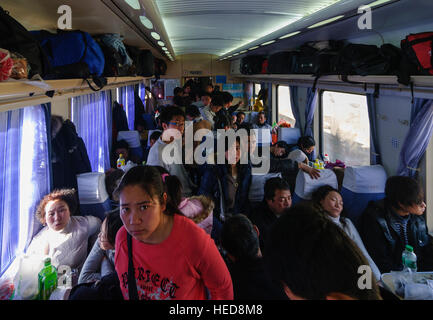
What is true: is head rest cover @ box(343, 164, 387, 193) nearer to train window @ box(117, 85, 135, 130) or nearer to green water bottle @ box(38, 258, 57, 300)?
green water bottle @ box(38, 258, 57, 300)

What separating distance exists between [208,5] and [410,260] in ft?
11.6

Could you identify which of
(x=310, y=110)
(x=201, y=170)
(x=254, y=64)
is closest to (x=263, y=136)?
(x=310, y=110)

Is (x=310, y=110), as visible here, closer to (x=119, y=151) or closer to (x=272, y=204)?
A: (x=119, y=151)

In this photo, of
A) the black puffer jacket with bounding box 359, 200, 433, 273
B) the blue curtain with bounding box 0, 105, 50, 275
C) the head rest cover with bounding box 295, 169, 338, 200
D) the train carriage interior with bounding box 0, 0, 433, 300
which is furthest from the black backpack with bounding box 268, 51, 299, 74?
the blue curtain with bounding box 0, 105, 50, 275

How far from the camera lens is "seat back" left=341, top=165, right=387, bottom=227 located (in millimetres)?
4324

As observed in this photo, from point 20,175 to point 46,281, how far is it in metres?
1.57

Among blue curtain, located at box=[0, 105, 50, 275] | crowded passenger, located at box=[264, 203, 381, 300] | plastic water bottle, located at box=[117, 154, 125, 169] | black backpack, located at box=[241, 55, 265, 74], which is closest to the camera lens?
crowded passenger, located at box=[264, 203, 381, 300]

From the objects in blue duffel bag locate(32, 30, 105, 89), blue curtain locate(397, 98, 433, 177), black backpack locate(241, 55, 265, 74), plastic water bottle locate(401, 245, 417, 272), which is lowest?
plastic water bottle locate(401, 245, 417, 272)

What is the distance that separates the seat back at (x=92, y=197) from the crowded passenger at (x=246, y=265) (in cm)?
215

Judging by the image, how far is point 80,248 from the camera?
3281 mm

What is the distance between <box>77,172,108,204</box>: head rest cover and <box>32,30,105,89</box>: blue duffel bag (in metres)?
1.31

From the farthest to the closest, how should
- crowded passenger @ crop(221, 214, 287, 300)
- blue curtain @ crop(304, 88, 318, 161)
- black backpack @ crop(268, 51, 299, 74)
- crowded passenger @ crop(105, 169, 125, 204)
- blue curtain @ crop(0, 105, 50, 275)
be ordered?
blue curtain @ crop(304, 88, 318, 161), black backpack @ crop(268, 51, 299, 74), crowded passenger @ crop(105, 169, 125, 204), blue curtain @ crop(0, 105, 50, 275), crowded passenger @ crop(221, 214, 287, 300)
